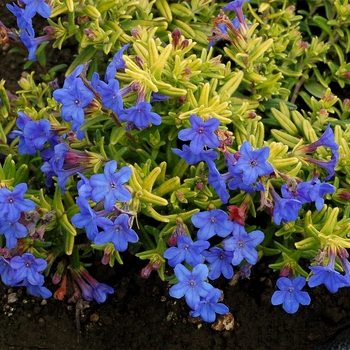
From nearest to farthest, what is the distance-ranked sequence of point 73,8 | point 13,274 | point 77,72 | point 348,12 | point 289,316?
1. point 77,72
2. point 13,274
3. point 73,8
4. point 289,316
5. point 348,12

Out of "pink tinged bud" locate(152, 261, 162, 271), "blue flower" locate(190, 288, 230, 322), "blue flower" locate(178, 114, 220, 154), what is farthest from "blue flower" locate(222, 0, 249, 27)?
"blue flower" locate(190, 288, 230, 322)

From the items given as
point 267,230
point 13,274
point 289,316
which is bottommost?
point 289,316

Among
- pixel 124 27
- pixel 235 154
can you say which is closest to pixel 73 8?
pixel 124 27

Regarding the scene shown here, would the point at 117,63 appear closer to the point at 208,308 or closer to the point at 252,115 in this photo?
the point at 252,115

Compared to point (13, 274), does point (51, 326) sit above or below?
below

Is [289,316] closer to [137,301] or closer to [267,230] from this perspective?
[267,230]

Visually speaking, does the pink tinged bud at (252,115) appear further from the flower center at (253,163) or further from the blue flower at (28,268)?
the blue flower at (28,268)
